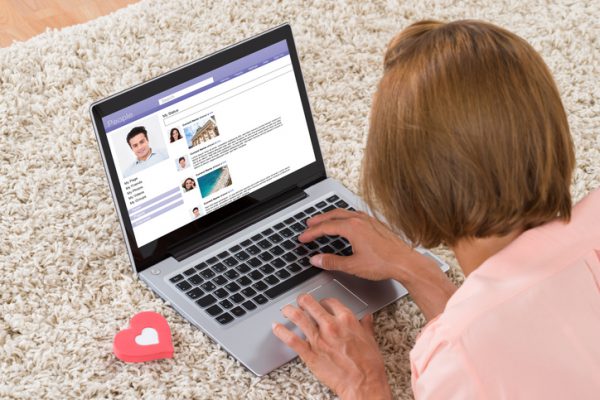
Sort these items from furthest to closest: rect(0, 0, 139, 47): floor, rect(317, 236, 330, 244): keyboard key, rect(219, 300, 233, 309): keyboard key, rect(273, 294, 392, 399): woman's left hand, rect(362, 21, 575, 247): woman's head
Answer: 1. rect(0, 0, 139, 47): floor
2. rect(317, 236, 330, 244): keyboard key
3. rect(219, 300, 233, 309): keyboard key
4. rect(273, 294, 392, 399): woman's left hand
5. rect(362, 21, 575, 247): woman's head

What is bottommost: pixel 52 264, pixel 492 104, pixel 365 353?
pixel 365 353

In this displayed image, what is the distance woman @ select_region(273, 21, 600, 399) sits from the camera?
93cm

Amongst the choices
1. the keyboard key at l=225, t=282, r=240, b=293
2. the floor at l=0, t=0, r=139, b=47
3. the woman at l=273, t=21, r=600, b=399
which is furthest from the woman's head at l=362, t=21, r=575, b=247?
the floor at l=0, t=0, r=139, b=47

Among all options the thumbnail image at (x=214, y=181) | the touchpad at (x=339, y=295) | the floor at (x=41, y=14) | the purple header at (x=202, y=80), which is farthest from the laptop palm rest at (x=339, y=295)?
the floor at (x=41, y=14)

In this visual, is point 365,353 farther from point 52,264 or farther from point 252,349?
point 52,264

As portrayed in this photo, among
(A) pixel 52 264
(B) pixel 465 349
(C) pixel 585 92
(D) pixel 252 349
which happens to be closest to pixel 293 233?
(D) pixel 252 349

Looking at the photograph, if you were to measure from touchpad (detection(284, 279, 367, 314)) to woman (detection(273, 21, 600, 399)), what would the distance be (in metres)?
0.27

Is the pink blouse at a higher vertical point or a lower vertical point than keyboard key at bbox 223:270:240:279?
higher

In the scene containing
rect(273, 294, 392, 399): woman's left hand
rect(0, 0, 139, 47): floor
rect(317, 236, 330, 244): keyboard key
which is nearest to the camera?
rect(273, 294, 392, 399): woman's left hand

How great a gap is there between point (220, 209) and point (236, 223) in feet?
0.11

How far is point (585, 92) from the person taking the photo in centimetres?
167

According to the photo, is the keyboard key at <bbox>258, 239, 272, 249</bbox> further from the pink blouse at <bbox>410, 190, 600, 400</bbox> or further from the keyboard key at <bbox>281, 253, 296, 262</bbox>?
the pink blouse at <bbox>410, 190, 600, 400</bbox>

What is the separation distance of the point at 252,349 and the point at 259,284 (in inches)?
4.4

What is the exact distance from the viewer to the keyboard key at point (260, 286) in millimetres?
1285
